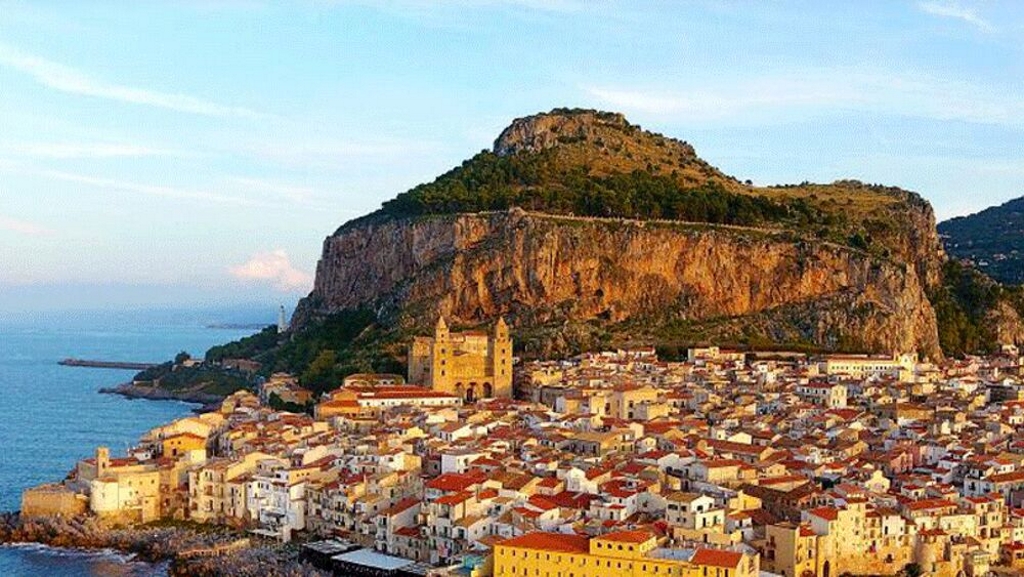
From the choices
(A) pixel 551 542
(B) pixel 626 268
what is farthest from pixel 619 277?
(A) pixel 551 542

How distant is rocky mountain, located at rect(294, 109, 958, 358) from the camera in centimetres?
6494

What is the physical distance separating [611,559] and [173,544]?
42.7 feet

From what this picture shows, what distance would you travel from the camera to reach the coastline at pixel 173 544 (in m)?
28.8

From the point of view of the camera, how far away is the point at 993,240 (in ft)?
385

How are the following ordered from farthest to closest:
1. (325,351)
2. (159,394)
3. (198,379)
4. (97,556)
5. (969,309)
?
(969,309), (198,379), (159,394), (325,351), (97,556)

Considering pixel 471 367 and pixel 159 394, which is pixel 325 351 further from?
pixel 159 394

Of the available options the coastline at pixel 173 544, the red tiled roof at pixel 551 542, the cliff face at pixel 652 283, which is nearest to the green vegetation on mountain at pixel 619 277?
the cliff face at pixel 652 283

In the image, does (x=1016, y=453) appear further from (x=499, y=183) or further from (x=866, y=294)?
(x=499, y=183)

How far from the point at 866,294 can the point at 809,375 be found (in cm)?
1700

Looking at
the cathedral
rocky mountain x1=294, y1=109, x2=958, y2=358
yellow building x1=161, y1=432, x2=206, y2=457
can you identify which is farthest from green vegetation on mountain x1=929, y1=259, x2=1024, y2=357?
yellow building x1=161, y1=432, x2=206, y2=457

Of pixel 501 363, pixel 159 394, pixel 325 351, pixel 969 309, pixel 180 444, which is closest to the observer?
pixel 180 444

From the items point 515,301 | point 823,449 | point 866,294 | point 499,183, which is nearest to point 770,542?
point 823,449

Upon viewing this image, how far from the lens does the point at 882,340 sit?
65062 millimetres

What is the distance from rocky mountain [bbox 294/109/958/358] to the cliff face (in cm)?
9
